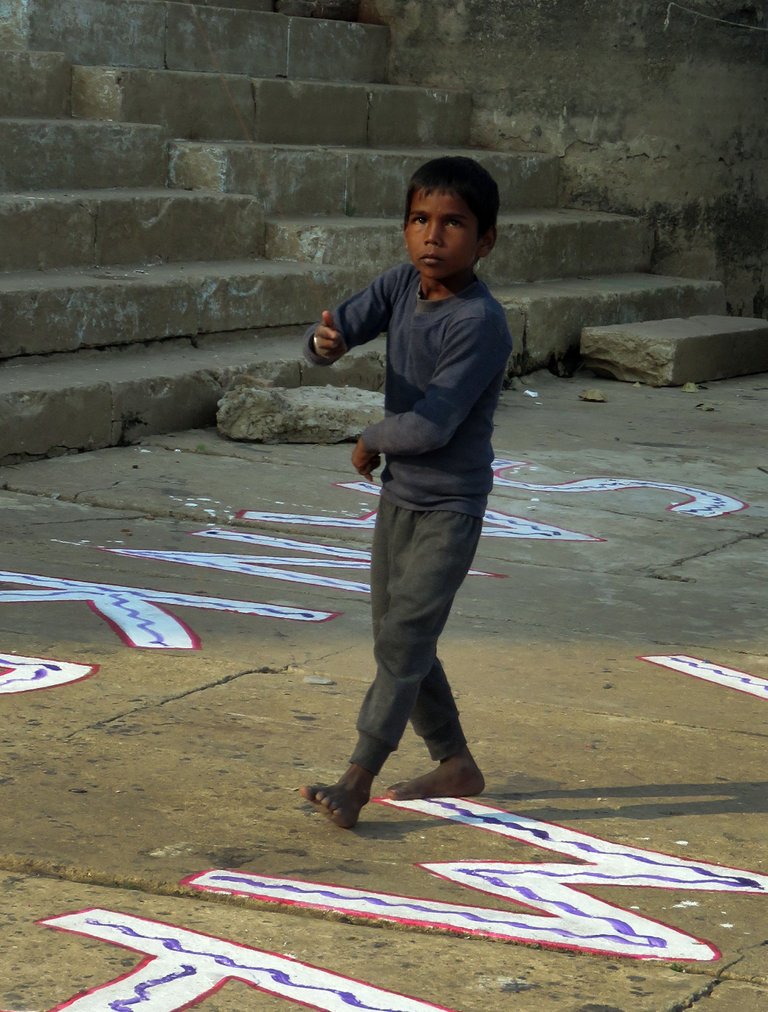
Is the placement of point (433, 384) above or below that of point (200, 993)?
above

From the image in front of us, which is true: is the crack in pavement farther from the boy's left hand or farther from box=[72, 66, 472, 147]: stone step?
box=[72, 66, 472, 147]: stone step

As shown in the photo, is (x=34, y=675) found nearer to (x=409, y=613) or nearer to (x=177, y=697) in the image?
(x=177, y=697)

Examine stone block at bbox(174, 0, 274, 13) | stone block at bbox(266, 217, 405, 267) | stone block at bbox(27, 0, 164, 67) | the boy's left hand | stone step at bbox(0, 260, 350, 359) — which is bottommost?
stone step at bbox(0, 260, 350, 359)

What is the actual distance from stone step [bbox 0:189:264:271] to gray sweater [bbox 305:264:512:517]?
4.44 meters

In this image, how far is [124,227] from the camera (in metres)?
7.64

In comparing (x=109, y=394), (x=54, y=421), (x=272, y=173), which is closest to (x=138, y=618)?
(x=54, y=421)

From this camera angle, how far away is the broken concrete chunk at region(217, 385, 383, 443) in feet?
22.6

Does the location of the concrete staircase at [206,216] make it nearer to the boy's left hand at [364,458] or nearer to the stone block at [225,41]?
the stone block at [225,41]

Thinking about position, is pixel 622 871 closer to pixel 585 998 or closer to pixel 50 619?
pixel 585 998

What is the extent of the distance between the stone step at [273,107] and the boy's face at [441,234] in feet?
19.4

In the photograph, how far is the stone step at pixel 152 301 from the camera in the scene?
6.80m

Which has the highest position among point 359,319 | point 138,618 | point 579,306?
point 359,319

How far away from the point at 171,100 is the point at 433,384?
6.36m

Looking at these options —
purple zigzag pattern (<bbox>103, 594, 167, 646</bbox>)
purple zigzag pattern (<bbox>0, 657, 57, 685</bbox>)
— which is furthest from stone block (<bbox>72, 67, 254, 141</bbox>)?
purple zigzag pattern (<bbox>0, 657, 57, 685</bbox>)
